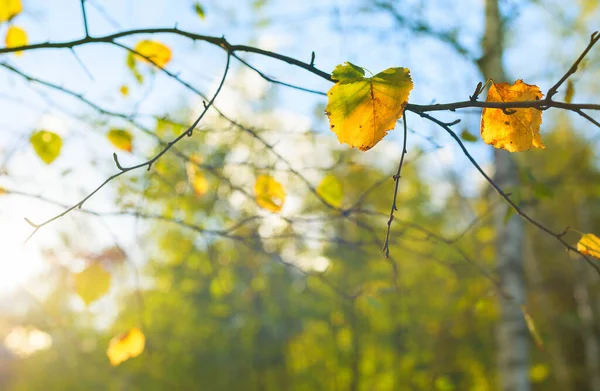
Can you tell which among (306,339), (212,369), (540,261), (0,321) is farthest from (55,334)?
(540,261)

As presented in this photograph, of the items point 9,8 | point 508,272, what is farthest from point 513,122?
point 508,272

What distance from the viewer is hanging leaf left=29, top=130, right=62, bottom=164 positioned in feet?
2.94

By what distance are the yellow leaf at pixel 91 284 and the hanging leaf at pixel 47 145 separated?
0.24 metres

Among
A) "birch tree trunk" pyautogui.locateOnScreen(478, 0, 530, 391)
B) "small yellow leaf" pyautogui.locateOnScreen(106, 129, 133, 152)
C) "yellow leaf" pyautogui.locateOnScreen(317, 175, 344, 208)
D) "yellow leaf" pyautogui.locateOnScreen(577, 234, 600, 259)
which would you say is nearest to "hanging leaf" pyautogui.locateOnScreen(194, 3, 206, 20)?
"small yellow leaf" pyautogui.locateOnScreen(106, 129, 133, 152)

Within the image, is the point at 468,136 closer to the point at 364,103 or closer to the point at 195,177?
the point at 364,103

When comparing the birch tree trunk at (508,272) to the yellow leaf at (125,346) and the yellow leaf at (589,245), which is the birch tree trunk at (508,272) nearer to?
the yellow leaf at (589,245)

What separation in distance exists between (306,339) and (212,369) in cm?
137

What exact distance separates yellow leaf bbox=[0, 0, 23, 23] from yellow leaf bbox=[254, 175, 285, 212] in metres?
0.61

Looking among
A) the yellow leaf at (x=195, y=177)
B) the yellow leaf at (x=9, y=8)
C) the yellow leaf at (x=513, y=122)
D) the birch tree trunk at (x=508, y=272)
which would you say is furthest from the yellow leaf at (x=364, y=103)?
the birch tree trunk at (x=508, y=272)

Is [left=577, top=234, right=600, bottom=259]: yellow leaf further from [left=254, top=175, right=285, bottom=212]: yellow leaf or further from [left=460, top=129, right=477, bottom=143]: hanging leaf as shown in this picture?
[left=254, top=175, right=285, bottom=212]: yellow leaf

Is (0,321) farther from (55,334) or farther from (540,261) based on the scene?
(540,261)

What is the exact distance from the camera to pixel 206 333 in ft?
20.4

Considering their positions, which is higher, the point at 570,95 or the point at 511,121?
the point at 570,95

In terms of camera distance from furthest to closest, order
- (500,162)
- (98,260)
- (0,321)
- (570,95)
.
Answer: (0,321)
(500,162)
(98,260)
(570,95)
